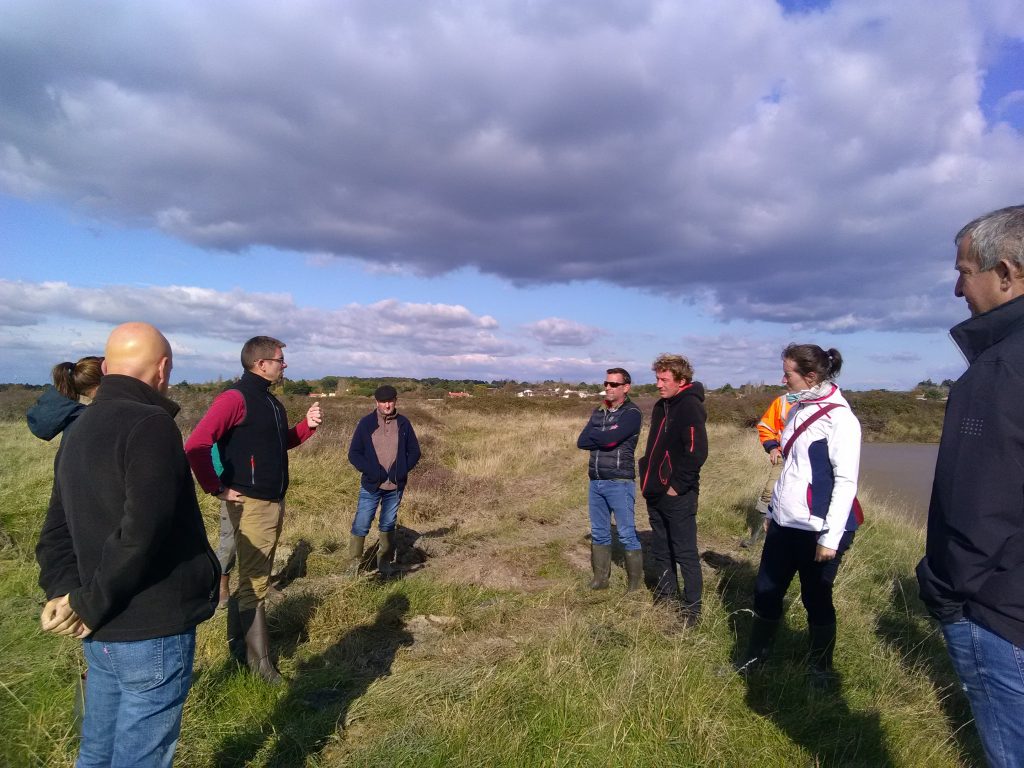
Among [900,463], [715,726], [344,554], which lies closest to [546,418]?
[900,463]

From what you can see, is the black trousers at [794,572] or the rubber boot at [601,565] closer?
the black trousers at [794,572]

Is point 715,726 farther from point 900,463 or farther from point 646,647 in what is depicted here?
point 900,463

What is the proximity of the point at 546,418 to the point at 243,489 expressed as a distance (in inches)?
941

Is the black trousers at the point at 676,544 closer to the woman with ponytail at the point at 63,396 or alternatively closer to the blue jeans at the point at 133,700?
the blue jeans at the point at 133,700

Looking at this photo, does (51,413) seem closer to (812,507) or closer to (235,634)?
(235,634)

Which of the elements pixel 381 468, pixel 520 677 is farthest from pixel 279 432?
pixel 520 677

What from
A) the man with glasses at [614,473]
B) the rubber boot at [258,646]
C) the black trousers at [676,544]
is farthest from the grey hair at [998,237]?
the rubber boot at [258,646]

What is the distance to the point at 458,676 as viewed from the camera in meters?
3.39

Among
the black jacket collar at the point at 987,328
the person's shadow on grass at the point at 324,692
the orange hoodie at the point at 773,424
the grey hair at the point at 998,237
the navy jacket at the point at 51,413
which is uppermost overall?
the grey hair at the point at 998,237

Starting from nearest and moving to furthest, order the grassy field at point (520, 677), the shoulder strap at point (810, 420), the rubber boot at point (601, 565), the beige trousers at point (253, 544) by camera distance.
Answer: the grassy field at point (520, 677)
the shoulder strap at point (810, 420)
the beige trousers at point (253, 544)
the rubber boot at point (601, 565)

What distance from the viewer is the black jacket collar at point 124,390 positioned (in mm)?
1960

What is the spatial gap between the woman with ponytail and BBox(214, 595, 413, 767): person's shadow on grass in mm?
2356

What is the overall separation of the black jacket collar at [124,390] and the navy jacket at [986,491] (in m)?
2.39

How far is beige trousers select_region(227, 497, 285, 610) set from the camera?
12.2 feet
